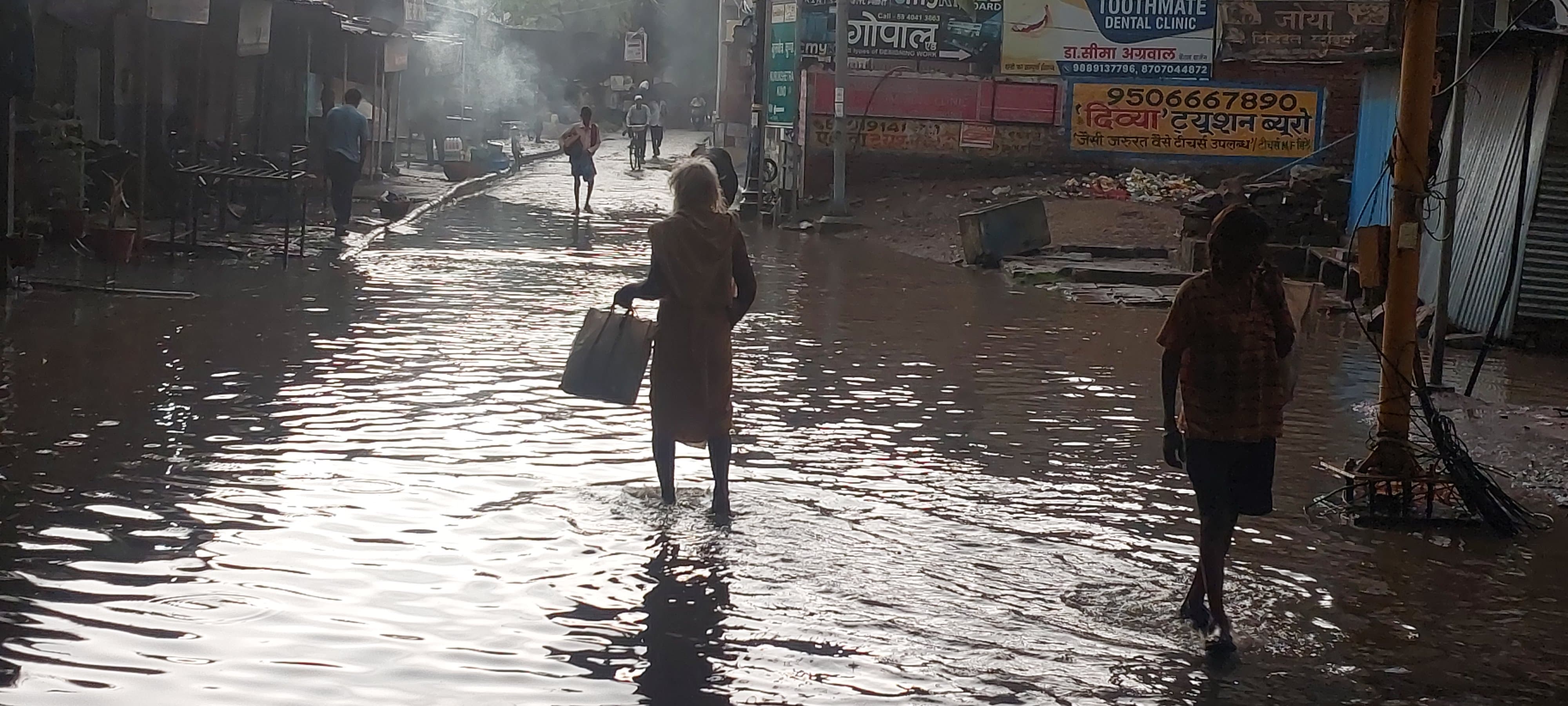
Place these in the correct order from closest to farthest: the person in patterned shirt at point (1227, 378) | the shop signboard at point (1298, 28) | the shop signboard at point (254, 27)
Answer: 1. the person in patterned shirt at point (1227, 378)
2. the shop signboard at point (254, 27)
3. the shop signboard at point (1298, 28)

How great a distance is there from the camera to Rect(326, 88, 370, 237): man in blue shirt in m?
21.0

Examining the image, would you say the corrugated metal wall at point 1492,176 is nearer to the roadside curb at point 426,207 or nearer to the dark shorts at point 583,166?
the roadside curb at point 426,207

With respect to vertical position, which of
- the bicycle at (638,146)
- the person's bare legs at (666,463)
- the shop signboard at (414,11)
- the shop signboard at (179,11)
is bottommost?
the person's bare legs at (666,463)

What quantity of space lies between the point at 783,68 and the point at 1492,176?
15.9 metres

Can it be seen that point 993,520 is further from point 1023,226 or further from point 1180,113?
point 1180,113

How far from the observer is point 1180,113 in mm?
29594

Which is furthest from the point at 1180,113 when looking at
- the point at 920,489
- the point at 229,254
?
the point at 920,489

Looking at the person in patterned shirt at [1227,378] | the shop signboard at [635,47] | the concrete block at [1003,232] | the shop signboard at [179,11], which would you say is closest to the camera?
the person in patterned shirt at [1227,378]

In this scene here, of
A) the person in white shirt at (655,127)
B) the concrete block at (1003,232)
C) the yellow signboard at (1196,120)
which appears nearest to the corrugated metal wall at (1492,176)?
the concrete block at (1003,232)

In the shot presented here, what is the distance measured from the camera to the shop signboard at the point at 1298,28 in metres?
28.8

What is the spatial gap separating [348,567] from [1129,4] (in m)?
25.7

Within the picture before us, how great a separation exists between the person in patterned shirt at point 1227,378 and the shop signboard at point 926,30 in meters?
24.4

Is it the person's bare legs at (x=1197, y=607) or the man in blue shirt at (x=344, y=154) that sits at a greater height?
the man in blue shirt at (x=344, y=154)

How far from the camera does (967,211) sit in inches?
1056
